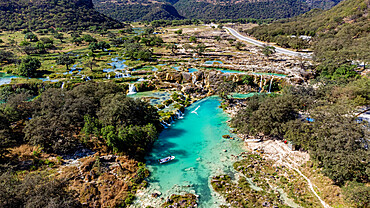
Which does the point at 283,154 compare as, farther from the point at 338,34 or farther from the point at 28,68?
the point at 338,34

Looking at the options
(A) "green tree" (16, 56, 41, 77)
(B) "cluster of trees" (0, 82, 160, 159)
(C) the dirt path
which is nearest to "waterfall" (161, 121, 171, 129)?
(B) "cluster of trees" (0, 82, 160, 159)

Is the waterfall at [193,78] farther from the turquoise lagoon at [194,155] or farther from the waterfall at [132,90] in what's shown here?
the waterfall at [132,90]

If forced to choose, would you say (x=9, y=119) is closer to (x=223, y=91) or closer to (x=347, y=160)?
(x=223, y=91)

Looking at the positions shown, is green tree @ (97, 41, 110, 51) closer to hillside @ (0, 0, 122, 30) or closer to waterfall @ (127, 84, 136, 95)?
waterfall @ (127, 84, 136, 95)

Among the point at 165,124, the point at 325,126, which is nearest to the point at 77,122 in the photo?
the point at 165,124

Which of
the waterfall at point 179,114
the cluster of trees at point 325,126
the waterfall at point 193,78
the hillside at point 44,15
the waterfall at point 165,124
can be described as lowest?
the waterfall at point 165,124

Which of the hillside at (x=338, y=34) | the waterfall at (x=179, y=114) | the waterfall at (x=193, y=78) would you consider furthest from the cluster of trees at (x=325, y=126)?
the hillside at (x=338, y=34)
